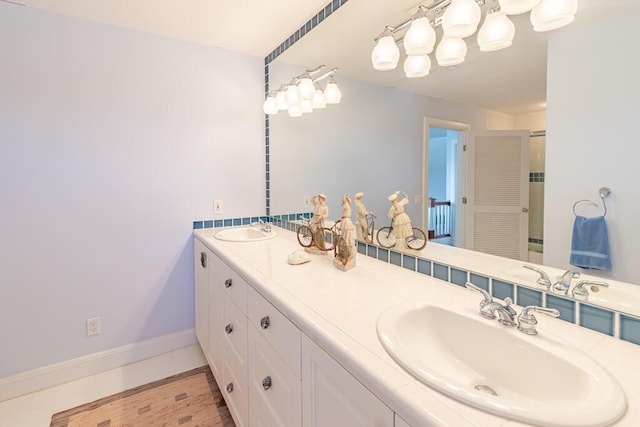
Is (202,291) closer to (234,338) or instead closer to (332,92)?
(234,338)

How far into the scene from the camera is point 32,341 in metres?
1.83

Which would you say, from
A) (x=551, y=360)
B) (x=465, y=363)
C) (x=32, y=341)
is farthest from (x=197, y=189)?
(x=551, y=360)

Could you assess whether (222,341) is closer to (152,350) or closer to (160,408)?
(160,408)

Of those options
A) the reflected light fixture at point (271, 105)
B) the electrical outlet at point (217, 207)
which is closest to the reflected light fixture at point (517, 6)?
the reflected light fixture at point (271, 105)

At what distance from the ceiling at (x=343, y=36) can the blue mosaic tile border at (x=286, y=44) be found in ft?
0.09

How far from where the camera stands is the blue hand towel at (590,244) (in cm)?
81

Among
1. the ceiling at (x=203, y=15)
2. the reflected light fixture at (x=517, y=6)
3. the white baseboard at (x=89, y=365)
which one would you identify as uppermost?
the ceiling at (x=203, y=15)

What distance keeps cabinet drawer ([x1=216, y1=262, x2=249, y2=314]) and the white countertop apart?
5 cm

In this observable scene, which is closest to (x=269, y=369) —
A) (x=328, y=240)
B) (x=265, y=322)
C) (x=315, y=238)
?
(x=265, y=322)

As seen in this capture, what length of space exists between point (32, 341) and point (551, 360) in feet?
8.10

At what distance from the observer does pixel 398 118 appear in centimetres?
153

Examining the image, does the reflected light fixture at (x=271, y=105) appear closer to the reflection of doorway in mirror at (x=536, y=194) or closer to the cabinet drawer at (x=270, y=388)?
the cabinet drawer at (x=270, y=388)

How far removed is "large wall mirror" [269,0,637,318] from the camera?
37.4 inches

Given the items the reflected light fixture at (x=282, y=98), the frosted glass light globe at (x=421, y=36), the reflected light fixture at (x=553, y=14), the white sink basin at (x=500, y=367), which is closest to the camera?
the white sink basin at (x=500, y=367)
